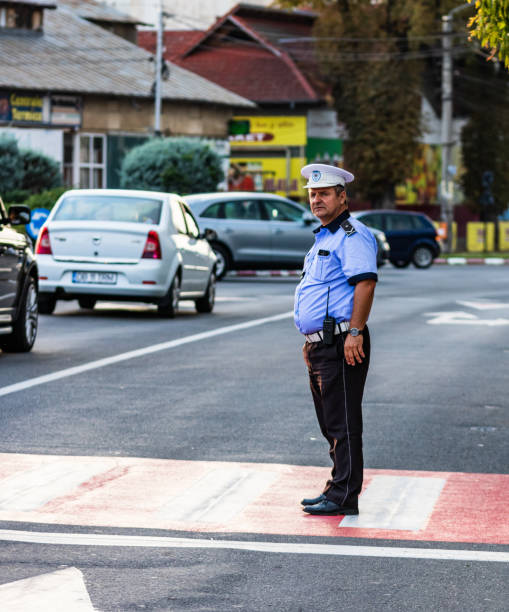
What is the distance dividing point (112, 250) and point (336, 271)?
12211 mm

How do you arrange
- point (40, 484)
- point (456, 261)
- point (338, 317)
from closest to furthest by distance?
point (338, 317) < point (40, 484) < point (456, 261)

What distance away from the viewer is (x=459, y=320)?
21047 millimetres

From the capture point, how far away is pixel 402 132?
202 feet

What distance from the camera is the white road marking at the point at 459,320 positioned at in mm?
20531

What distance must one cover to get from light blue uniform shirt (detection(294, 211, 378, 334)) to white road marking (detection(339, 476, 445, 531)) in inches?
37.4

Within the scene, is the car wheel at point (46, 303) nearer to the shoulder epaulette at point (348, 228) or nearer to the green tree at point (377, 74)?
the shoulder epaulette at point (348, 228)

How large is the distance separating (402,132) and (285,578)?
56687mm

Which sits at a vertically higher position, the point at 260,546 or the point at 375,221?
the point at 375,221

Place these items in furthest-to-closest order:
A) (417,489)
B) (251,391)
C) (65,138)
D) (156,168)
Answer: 1. (65,138)
2. (156,168)
3. (251,391)
4. (417,489)

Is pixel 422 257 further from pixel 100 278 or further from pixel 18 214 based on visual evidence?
pixel 18 214

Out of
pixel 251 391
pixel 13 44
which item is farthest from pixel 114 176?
pixel 251 391

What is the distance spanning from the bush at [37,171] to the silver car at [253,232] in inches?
477

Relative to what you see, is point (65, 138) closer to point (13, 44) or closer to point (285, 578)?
point (13, 44)

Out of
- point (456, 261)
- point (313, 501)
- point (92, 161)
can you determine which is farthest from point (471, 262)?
point (313, 501)
